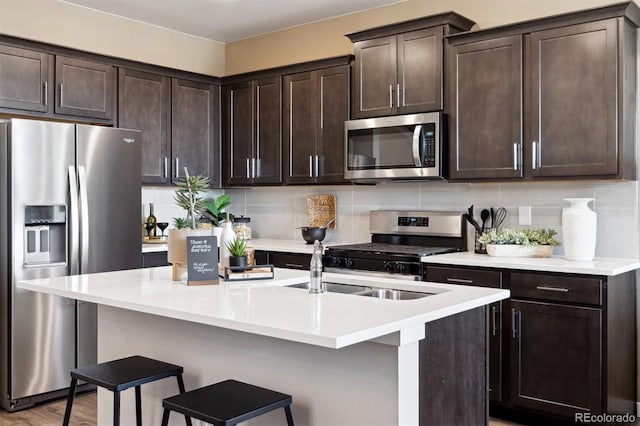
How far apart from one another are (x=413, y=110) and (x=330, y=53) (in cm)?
125

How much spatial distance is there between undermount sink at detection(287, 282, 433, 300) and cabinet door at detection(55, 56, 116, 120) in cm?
253

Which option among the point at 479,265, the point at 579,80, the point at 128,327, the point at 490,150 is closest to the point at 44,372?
the point at 128,327

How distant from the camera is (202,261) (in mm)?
2566

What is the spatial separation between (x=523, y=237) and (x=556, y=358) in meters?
0.75

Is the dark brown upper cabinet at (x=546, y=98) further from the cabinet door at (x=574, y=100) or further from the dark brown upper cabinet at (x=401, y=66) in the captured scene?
the dark brown upper cabinet at (x=401, y=66)

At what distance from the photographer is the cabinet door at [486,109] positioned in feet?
12.2

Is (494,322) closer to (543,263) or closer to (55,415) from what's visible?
(543,263)

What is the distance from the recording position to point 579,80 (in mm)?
3488

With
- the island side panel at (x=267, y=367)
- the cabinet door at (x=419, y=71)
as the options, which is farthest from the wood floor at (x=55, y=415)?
the cabinet door at (x=419, y=71)

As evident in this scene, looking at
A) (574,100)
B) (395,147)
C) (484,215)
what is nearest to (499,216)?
(484,215)

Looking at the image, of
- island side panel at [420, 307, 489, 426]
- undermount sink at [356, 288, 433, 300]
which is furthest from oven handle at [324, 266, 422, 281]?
island side panel at [420, 307, 489, 426]

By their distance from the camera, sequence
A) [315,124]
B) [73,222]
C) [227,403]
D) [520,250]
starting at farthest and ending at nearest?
[315,124] < [73,222] < [520,250] < [227,403]

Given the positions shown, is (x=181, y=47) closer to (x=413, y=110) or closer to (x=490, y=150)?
(x=413, y=110)

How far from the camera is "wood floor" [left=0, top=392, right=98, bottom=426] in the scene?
3.52 meters
